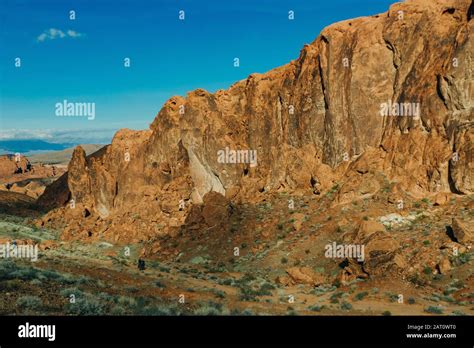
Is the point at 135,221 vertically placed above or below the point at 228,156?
below

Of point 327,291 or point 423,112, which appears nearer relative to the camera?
point 327,291

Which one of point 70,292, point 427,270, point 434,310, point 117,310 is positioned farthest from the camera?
point 427,270

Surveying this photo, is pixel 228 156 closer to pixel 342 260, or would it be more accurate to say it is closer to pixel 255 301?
pixel 342 260

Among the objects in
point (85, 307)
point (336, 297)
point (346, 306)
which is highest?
point (85, 307)

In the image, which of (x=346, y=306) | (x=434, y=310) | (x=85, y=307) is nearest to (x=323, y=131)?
(x=346, y=306)

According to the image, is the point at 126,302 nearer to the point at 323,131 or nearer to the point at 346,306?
the point at 346,306

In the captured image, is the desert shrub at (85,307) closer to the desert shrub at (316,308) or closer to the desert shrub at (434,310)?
the desert shrub at (316,308)
